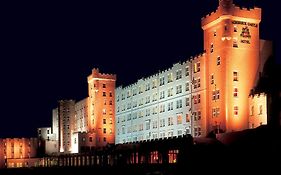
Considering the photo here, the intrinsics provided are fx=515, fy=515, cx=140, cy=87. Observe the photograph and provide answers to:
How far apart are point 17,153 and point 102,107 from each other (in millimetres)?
33693

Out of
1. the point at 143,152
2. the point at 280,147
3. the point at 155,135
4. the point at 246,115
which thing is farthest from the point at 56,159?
the point at 280,147

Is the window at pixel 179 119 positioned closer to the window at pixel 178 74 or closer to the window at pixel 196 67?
the window at pixel 178 74

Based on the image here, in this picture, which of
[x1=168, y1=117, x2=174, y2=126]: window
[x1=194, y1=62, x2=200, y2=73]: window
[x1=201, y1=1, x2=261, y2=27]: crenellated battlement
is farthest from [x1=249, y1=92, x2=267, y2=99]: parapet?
[x1=168, y1=117, x2=174, y2=126]: window

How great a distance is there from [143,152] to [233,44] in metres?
25.7

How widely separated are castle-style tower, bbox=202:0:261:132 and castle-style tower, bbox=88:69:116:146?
2044 inches

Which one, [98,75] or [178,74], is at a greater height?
[98,75]

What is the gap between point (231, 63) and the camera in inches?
3536

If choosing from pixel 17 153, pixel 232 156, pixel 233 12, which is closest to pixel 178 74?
pixel 233 12

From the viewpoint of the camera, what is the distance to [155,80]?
117 m

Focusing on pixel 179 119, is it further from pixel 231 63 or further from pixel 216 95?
pixel 231 63

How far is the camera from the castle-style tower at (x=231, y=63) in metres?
88.9

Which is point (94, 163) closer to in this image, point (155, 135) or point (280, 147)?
point (155, 135)

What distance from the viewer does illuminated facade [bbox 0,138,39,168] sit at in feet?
503

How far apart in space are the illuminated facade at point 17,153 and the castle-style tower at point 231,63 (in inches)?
3108
